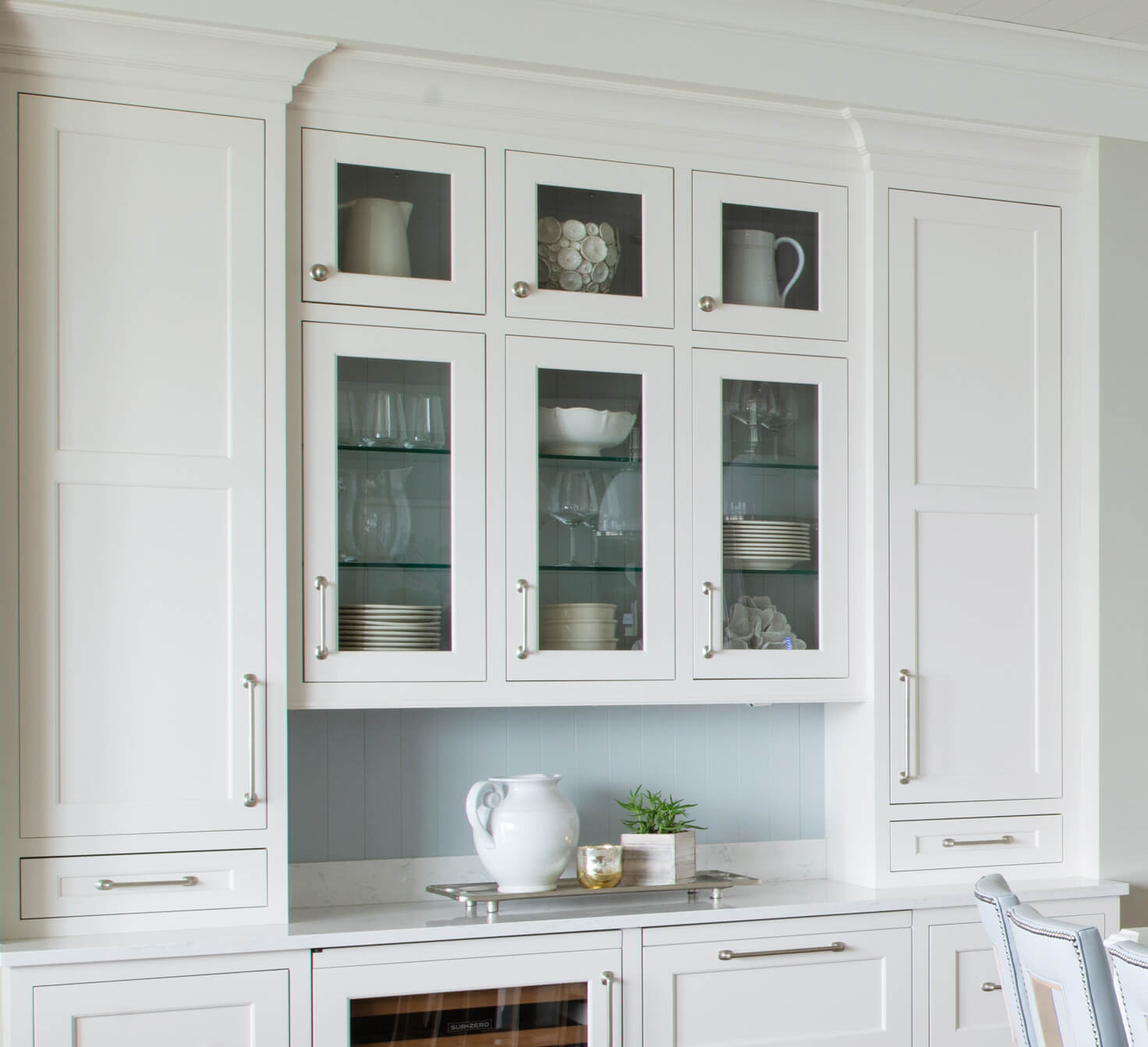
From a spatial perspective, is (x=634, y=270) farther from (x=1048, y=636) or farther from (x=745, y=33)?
(x=1048, y=636)

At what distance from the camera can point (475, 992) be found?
8.15 ft

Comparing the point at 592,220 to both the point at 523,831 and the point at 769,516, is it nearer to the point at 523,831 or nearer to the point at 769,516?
the point at 769,516

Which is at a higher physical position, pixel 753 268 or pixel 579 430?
pixel 753 268

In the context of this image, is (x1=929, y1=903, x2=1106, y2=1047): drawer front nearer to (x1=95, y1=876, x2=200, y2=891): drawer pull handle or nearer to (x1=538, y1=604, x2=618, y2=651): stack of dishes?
(x1=538, y1=604, x2=618, y2=651): stack of dishes

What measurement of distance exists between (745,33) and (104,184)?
51.4 inches

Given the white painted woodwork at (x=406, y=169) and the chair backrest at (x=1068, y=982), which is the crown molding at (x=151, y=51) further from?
the chair backrest at (x=1068, y=982)

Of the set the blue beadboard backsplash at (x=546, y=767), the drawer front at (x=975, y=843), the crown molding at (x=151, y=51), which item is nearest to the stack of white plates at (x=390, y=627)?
the blue beadboard backsplash at (x=546, y=767)

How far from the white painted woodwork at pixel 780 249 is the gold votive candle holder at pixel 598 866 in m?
1.09

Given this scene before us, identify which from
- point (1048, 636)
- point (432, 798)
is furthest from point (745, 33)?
point (432, 798)

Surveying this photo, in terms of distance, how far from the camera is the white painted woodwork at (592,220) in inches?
Result: 106

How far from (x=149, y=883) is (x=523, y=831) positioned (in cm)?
71

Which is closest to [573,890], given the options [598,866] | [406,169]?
[598,866]

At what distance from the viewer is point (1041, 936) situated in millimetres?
1811

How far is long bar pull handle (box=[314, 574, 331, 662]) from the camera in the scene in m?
2.52
